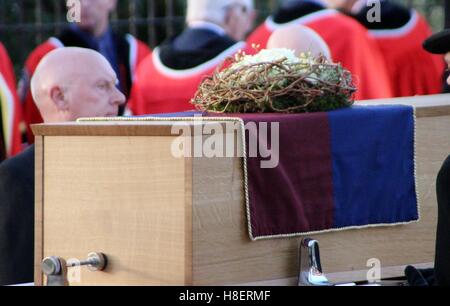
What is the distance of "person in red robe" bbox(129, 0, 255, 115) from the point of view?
24.3 ft

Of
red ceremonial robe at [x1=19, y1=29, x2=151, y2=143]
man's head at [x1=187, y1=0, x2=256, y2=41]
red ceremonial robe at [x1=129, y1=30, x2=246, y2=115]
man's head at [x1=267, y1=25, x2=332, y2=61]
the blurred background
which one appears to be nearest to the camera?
man's head at [x1=267, y1=25, x2=332, y2=61]

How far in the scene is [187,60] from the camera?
747 cm

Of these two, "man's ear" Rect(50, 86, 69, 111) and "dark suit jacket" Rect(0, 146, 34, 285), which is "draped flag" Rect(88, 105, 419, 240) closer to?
"dark suit jacket" Rect(0, 146, 34, 285)

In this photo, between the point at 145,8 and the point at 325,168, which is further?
the point at 145,8

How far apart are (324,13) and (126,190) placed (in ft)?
12.4

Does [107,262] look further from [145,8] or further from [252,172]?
[145,8]

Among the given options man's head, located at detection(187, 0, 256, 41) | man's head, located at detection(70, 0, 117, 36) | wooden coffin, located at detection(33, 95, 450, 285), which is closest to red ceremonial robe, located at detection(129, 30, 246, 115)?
man's head, located at detection(187, 0, 256, 41)

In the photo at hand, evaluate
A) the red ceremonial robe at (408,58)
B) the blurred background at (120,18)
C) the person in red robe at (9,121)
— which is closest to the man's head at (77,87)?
the person in red robe at (9,121)

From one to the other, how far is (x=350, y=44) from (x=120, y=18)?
4.29 metres

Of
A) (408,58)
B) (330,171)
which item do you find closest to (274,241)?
(330,171)

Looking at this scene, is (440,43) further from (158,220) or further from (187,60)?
(187,60)

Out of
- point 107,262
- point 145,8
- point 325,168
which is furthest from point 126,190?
point 145,8

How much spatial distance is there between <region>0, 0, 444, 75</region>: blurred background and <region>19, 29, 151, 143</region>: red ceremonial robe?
1729mm

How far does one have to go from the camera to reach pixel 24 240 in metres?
4.81
